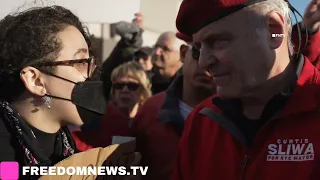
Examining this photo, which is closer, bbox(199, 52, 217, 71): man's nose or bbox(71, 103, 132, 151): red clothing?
bbox(199, 52, 217, 71): man's nose

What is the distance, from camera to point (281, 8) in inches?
73.2

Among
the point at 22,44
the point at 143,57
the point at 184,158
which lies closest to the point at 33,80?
the point at 22,44

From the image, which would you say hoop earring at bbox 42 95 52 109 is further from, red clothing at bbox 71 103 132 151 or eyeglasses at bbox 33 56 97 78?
red clothing at bbox 71 103 132 151

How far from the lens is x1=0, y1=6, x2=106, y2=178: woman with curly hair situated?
2.06m

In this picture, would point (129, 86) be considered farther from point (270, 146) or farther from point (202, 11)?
point (270, 146)

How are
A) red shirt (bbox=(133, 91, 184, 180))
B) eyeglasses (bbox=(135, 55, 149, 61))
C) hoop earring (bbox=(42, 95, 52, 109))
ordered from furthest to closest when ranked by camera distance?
1. eyeglasses (bbox=(135, 55, 149, 61))
2. red shirt (bbox=(133, 91, 184, 180))
3. hoop earring (bbox=(42, 95, 52, 109))

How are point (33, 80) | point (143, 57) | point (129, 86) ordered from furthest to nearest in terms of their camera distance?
1. point (143, 57)
2. point (129, 86)
3. point (33, 80)

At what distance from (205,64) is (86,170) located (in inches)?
27.3

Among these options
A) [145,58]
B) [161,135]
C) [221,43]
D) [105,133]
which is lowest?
[145,58]

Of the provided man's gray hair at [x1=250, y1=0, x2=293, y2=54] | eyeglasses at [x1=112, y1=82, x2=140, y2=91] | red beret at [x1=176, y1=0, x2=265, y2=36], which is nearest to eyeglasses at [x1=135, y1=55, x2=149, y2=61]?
eyeglasses at [x1=112, y1=82, x2=140, y2=91]

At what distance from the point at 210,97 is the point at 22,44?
923 mm

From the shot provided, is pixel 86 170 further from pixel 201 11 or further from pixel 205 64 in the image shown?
pixel 201 11

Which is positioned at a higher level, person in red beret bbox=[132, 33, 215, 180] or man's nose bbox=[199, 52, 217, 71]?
man's nose bbox=[199, 52, 217, 71]

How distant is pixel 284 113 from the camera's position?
1735 millimetres
